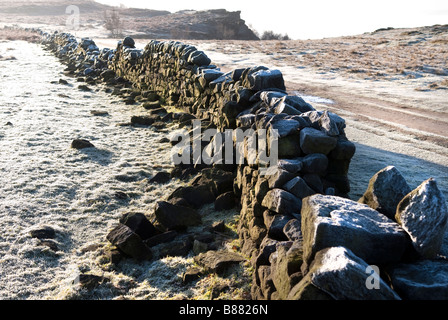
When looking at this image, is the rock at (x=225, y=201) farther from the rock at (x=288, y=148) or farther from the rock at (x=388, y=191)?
the rock at (x=388, y=191)

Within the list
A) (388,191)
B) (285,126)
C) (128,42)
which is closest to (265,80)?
(285,126)

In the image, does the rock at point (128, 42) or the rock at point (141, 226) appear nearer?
the rock at point (141, 226)

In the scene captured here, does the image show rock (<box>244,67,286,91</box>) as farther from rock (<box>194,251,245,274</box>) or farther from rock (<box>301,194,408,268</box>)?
rock (<box>301,194,408,268</box>)

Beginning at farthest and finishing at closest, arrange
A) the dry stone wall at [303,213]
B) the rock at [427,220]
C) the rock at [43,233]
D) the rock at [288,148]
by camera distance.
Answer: the rock at [43,233], the rock at [288,148], the rock at [427,220], the dry stone wall at [303,213]

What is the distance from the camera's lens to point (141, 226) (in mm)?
4602

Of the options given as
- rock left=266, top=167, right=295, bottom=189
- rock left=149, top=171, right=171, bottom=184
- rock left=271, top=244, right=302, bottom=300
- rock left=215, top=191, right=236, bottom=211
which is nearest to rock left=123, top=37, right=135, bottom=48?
rock left=149, top=171, right=171, bottom=184

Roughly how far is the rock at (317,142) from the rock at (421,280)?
1.79 metres

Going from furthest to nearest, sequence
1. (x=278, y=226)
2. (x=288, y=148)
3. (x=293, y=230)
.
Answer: (x=288, y=148), (x=278, y=226), (x=293, y=230)

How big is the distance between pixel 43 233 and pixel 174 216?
68.8 inches

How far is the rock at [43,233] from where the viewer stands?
4613mm

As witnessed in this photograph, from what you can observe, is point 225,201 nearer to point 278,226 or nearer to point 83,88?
point 278,226

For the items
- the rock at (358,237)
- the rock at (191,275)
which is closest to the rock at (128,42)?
the rock at (191,275)

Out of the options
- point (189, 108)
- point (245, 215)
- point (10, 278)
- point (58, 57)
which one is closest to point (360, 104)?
point (189, 108)

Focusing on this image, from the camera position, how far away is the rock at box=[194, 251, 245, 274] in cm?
362
